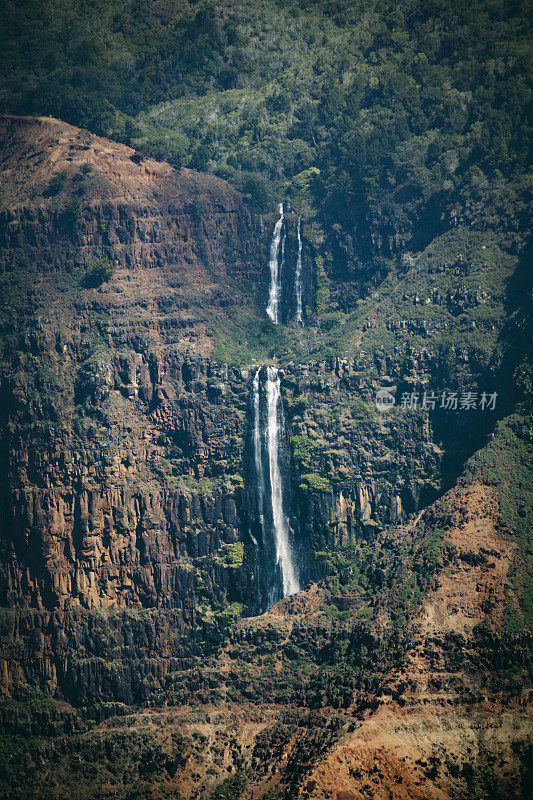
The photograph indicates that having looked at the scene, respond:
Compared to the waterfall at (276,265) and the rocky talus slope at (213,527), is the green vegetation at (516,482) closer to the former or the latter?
the rocky talus slope at (213,527)

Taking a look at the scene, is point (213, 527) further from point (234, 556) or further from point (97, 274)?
point (97, 274)

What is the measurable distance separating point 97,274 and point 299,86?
29.6 m

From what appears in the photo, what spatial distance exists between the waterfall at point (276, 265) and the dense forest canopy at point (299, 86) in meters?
3.09

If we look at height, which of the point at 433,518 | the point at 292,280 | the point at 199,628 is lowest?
the point at 199,628

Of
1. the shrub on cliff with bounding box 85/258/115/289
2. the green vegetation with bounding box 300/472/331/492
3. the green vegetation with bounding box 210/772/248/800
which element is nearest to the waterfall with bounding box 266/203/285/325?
the shrub on cliff with bounding box 85/258/115/289

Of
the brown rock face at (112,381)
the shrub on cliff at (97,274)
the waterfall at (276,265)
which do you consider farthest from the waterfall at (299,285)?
the shrub on cliff at (97,274)

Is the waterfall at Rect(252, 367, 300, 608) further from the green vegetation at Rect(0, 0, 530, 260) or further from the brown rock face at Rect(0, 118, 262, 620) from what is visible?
the green vegetation at Rect(0, 0, 530, 260)

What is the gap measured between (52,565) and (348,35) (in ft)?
179

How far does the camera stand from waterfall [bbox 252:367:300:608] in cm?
9069

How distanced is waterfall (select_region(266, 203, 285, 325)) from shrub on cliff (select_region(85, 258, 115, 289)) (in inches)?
567

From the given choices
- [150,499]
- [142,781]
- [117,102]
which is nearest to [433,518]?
[150,499]

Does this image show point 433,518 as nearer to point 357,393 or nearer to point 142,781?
point 357,393

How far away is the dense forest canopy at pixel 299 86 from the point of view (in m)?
102

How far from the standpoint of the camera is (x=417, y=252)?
3959 inches
